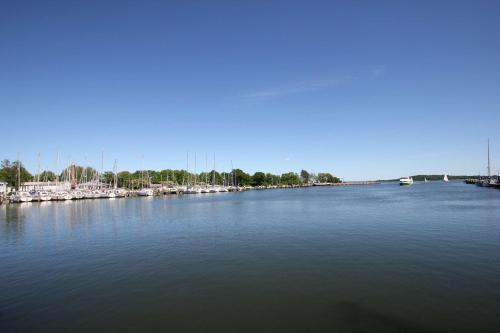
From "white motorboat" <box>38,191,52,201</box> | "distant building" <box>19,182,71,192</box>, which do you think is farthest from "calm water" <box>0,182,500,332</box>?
"distant building" <box>19,182,71,192</box>

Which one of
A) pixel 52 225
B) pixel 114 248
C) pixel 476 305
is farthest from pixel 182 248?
pixel 52 225

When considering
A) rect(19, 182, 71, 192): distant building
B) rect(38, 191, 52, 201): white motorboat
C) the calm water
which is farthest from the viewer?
rect(19, 182, 71, 192): distant building

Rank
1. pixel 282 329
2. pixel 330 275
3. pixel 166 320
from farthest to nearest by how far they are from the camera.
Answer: pixel 330 275 < pixel 166 320 < pixel 282 329

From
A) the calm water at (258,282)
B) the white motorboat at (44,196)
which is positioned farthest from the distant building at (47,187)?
the calm water at (258,282)

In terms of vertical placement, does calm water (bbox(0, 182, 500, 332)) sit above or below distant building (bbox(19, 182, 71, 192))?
below

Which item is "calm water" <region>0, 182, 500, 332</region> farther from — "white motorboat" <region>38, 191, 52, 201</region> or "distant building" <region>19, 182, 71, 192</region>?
"distant building" <region>19, 182, 71, 192</region>

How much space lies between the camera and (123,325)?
486 inches

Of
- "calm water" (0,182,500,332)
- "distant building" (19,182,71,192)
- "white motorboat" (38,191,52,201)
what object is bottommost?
"calm water" (0,182,500,332)

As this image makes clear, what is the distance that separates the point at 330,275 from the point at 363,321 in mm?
5711

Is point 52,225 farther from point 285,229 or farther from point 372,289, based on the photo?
point 372,289

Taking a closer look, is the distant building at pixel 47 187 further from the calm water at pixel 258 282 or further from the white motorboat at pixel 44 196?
the calm water at pixel 258 282

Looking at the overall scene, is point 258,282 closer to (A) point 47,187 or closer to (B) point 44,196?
(B) point 44,196

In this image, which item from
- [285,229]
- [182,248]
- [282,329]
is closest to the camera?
[282,329]

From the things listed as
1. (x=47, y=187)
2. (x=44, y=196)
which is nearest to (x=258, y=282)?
(x=44, y=196)
